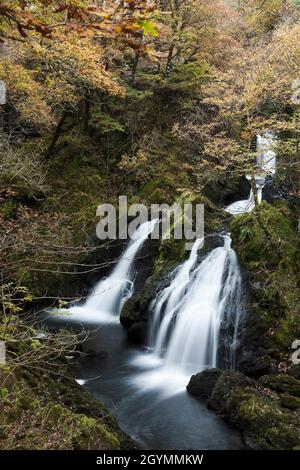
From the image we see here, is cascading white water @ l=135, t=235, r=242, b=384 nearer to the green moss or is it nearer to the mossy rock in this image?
the green moss

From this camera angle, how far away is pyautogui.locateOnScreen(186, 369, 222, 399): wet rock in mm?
7630

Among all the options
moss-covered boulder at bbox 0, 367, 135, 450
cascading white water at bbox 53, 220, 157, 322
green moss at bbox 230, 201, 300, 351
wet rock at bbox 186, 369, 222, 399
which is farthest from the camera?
Result: cascading white water at bbox 53, 220, 157, 322

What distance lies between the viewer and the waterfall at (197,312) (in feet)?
30.0

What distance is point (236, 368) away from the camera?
8445 mm

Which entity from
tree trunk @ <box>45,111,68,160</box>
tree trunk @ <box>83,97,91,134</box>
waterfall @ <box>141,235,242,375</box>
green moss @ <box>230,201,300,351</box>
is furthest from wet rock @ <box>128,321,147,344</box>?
tree trunk @ <box>83,97,91,134</box>

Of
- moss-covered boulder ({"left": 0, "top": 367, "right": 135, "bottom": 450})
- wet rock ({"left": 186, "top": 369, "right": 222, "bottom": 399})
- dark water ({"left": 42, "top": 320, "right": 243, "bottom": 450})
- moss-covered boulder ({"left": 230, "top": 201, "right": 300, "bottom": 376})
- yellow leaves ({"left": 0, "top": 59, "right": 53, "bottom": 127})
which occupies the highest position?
yellow leaves ({"left": 0, "top": 59, "right": 53, "bottom": 127})

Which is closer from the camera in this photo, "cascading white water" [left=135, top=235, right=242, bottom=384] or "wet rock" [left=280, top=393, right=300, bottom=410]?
"wet rock" [left=280, top=393, right=300, bottom=410]

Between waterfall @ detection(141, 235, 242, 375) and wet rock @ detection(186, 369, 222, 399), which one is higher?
waterfall @ detection(141, 235, 242, 375)

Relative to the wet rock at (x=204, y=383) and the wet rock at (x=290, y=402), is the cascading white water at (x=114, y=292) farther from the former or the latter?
the wet rock at (x=290, y=402)

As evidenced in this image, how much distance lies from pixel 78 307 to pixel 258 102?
8691mm

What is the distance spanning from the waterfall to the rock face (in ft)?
4.18

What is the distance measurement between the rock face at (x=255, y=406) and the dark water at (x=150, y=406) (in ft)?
0.72
